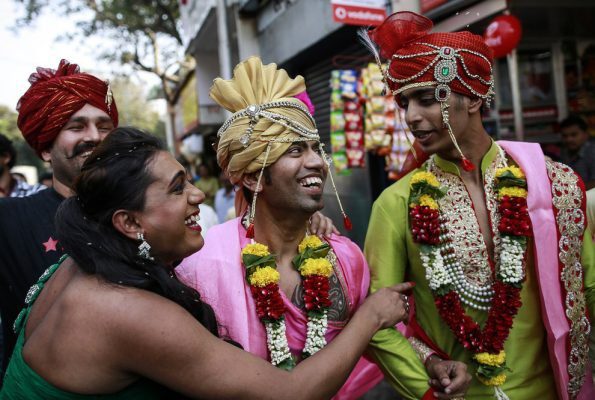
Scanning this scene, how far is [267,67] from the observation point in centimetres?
243

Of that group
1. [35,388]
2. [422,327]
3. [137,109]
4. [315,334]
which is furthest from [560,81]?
[137,109]

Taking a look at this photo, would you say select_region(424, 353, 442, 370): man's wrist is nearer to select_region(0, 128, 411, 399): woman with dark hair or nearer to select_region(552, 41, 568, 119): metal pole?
select_region(0, 128, 411, 399): woman with dark hair

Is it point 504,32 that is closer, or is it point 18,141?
point 504,32

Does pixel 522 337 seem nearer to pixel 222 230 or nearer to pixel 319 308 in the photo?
pixel 319 308

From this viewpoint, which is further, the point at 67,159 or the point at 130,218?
the point at 67,159

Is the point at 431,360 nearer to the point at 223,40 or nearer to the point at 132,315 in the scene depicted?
the point at 132,315

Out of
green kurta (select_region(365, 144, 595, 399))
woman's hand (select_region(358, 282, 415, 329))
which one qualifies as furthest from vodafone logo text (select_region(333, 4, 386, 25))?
woman's hand (select_region(358, 282, 415, 329))

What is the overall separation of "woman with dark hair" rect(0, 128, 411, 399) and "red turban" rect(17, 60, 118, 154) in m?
1.05

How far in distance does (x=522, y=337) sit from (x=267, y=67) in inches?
66.6

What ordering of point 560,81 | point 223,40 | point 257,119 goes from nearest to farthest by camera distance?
point 257,119 < point 560,81 < point 223,40

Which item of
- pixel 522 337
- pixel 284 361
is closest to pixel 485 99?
pixel 522 337

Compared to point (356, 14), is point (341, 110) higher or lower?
lower

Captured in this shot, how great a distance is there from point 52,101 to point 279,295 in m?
1.58

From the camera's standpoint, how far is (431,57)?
2340mm
